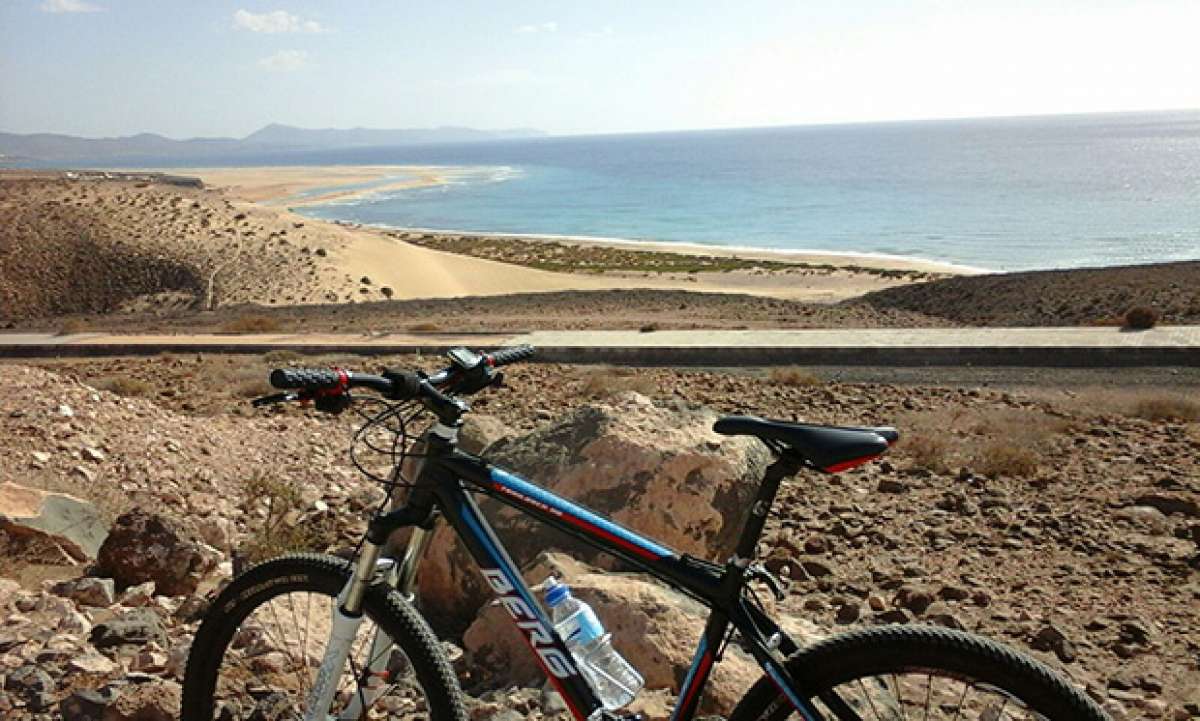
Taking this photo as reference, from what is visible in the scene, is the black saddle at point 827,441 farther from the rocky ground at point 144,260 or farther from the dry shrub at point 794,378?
the rocky ground at point 144,260

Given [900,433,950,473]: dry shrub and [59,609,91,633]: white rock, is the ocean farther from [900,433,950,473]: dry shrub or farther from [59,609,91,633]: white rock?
[59,609,91,633]: white rock

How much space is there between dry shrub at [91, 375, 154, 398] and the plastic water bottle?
1064 cm

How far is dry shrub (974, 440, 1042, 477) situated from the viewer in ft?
25.9

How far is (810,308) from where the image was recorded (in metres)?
22.6

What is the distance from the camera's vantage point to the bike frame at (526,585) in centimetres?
221

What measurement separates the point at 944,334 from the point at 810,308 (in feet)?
25.5

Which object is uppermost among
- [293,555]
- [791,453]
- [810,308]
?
[791,453]

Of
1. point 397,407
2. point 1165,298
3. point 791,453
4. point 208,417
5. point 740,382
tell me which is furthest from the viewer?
point 1165,298

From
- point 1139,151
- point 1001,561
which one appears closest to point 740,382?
point 1001,561

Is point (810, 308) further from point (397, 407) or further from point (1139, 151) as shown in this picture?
point (1139, 151)

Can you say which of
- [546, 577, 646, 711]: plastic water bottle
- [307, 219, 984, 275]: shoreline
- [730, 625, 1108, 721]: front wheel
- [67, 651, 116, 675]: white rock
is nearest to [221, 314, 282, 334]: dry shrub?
[67, 651, 116, 675]: white rock

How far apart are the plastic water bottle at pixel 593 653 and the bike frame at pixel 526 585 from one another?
1.0 inches

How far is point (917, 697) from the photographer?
2.38 meters

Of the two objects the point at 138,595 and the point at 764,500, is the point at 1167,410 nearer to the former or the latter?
the point at 764,500
